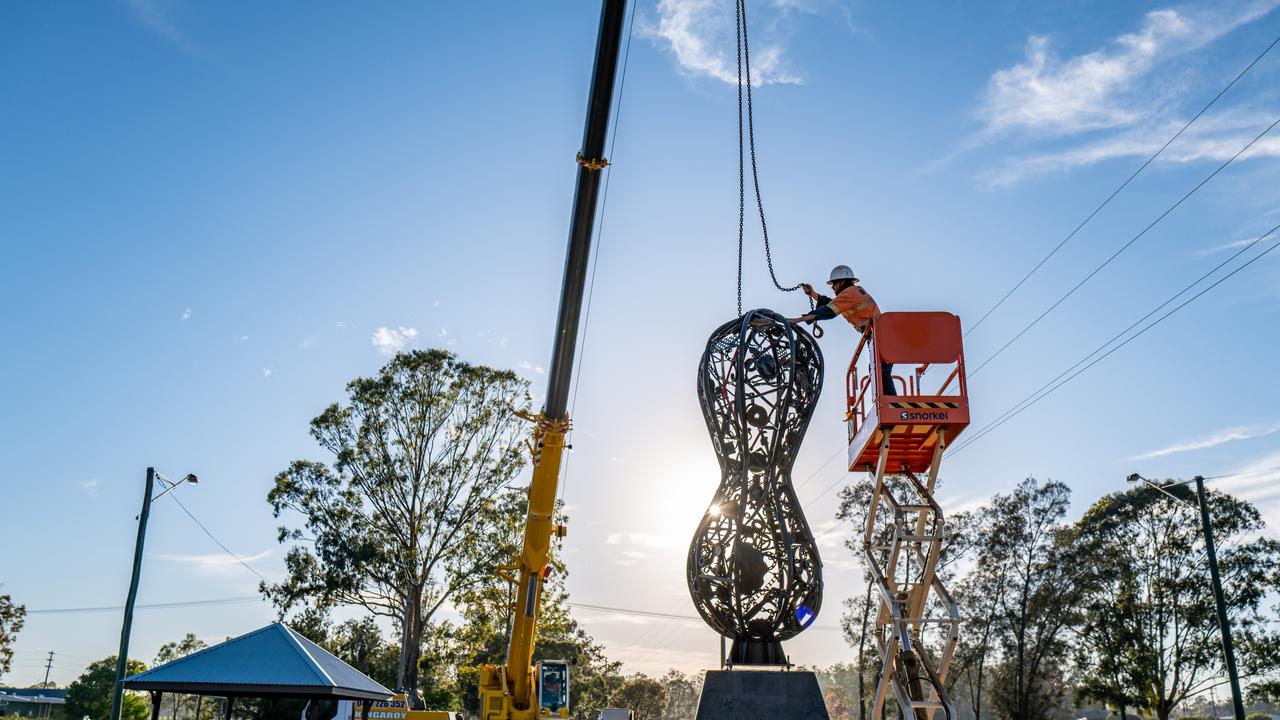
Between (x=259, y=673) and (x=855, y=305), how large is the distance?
29.1 ft

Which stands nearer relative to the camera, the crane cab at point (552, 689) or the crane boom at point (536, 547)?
the crane boom at point (536, 547)

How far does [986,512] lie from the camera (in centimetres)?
3161

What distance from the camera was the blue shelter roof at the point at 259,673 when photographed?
35.8 feet

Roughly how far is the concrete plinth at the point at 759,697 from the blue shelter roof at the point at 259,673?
5.42 metres

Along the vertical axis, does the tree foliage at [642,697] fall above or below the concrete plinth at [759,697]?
below

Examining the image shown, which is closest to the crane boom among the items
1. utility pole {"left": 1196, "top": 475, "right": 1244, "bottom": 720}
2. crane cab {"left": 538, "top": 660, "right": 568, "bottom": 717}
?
crane cab {"left": 538, "top": 660, "right": 568, "bottom": 717}

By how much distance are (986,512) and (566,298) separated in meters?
22.7

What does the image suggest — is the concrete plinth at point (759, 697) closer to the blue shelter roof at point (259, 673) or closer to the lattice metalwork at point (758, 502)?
the lattice metalwork at point (758, 502)

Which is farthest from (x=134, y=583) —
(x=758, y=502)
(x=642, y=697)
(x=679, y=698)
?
(x=679, y=698)

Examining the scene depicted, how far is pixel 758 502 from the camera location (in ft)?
28.8

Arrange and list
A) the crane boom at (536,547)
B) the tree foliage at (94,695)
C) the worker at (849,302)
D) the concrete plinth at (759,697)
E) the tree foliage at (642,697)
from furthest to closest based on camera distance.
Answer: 1. the tree foliage at (642,697)
2. the tree foliage at (94,695)
3. the crane boom at (536,547)
4. the worker at (849,302)
5. the concrete plinth at (759,697)

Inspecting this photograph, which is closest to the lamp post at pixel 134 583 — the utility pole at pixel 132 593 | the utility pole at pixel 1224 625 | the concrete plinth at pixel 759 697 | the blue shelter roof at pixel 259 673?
the utility pole at pixel 132 593

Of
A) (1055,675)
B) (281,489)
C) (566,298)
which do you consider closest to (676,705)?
(1055,675)

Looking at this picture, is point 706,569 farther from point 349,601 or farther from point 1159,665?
point 1159,665
